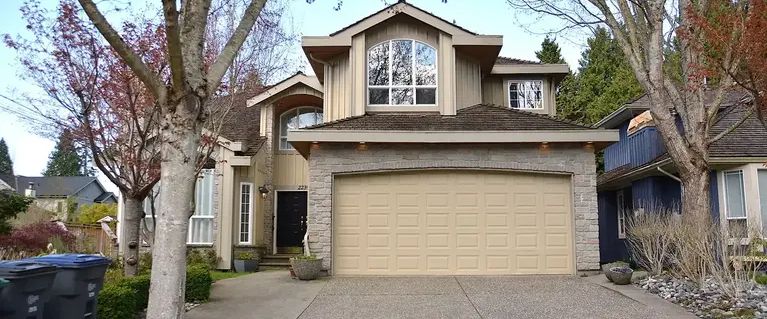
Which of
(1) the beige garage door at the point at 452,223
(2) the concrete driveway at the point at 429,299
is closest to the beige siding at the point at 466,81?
(1) the beige garage door at the point at 452,223

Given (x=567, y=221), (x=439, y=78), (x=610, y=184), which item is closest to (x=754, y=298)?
(x=567, y=221)

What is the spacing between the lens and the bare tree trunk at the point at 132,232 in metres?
9.34

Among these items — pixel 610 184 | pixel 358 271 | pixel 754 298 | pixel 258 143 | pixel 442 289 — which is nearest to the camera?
pixel 754 298

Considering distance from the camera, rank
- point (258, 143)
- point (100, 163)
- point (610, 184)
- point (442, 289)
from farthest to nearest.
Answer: point (610, 184)
point (258, 143)
point (442, 289)
point (100, 163)

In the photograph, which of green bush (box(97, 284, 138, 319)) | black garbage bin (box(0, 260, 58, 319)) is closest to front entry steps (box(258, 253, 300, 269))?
green bush (box(97, 284, 138, 319))

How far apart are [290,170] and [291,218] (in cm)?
137

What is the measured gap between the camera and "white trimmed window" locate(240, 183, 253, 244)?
16.0 metres

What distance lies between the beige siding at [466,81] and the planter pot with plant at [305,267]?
17.2 ft

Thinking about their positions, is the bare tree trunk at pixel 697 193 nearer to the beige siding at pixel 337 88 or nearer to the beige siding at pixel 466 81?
the beige siding at pixel 466 81

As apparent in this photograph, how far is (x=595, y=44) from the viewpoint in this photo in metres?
31.1

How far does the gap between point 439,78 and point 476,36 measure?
1.31 meters

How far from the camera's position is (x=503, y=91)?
16969mm

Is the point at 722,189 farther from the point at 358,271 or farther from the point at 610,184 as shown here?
the point at 358,271

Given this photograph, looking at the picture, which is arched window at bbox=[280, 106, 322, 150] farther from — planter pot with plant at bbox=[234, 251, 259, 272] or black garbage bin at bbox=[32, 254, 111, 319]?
black garbage bin at bbox=[32, 254, 111, 319]
